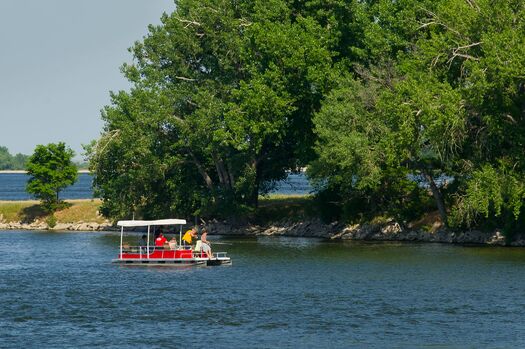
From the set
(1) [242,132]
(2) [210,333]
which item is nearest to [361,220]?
(1) [242,132]

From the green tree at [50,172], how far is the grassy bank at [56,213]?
1.44m

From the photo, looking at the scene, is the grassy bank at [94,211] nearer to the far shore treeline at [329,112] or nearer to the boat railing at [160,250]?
the far shore treeline at [329,112]

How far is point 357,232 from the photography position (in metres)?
87.1

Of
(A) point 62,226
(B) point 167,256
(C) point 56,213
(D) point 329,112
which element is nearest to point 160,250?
(B) point 167,256

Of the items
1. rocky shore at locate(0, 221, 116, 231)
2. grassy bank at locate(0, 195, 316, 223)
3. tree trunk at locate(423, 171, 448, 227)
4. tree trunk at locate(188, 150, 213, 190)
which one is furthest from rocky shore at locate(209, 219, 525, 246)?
rocky shore at locate(0, 221, 116, 231)

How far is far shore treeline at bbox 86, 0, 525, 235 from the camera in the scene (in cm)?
7019

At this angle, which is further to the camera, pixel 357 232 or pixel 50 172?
pixel 50 172

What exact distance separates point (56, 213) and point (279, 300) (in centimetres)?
6516

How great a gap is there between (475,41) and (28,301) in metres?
34.7

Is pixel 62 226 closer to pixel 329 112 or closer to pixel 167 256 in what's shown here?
pixel 329 112

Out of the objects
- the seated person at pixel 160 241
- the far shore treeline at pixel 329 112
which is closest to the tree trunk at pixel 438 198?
the far shore treeline at pixel 329 112

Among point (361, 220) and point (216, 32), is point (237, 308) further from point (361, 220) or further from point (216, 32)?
point (216, 32)

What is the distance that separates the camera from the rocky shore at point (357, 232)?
257 feet

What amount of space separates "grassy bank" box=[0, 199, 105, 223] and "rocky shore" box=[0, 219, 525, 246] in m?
4.22
